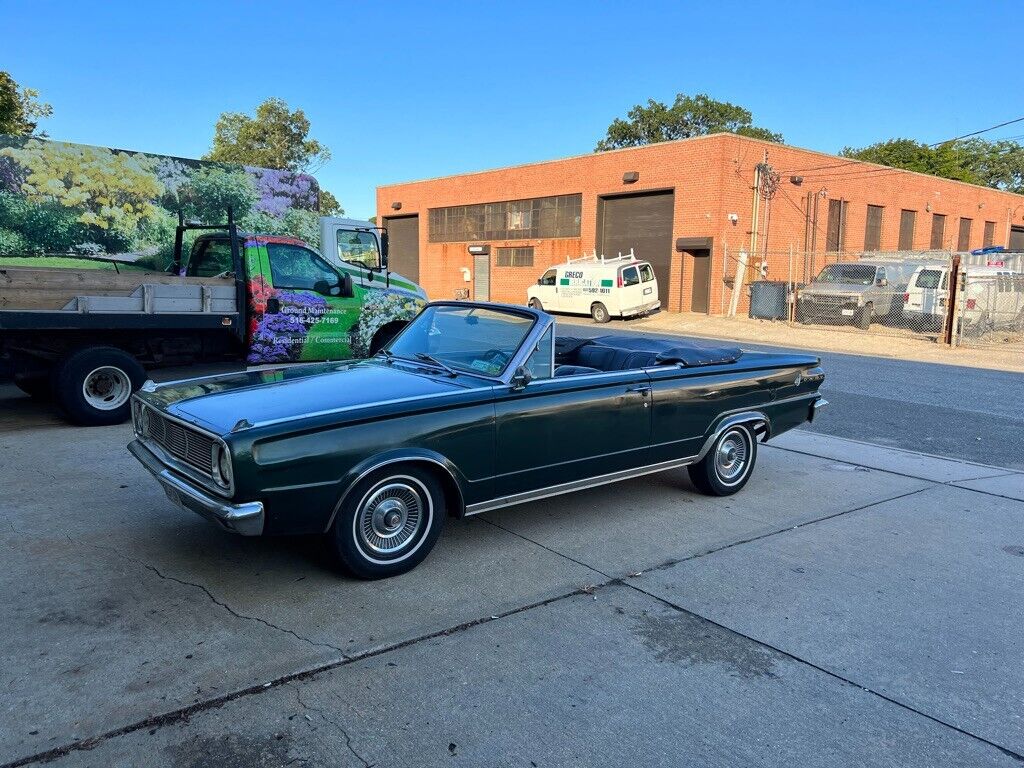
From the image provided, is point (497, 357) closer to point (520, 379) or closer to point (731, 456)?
point (520, 379)

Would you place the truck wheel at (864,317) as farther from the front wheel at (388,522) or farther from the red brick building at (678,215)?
the front wheel at (388,522)

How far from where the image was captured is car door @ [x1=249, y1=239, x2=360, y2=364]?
29.8 ft

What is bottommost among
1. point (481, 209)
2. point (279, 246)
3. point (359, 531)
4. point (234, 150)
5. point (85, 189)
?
point (359, 531)

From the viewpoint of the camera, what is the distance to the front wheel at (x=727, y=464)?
5691 mm

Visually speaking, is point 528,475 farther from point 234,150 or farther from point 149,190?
point 234,150

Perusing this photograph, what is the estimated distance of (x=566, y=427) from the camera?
4688 millimetres

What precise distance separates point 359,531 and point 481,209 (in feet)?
111

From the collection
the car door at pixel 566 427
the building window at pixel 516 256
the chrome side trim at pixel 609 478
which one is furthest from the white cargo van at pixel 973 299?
the car door at pixel 566 427

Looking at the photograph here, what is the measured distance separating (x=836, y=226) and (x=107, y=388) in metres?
31.4

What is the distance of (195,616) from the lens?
363 centimetres

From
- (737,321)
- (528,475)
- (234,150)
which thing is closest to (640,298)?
(737,321)

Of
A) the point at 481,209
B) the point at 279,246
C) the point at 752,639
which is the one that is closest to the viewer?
the point at 752,639

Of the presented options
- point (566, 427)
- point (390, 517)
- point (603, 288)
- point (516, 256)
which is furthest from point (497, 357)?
point (516, 256)

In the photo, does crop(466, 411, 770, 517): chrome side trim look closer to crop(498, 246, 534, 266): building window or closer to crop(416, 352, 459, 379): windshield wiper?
crop(416, 352, 459, 379): windshield wiper
